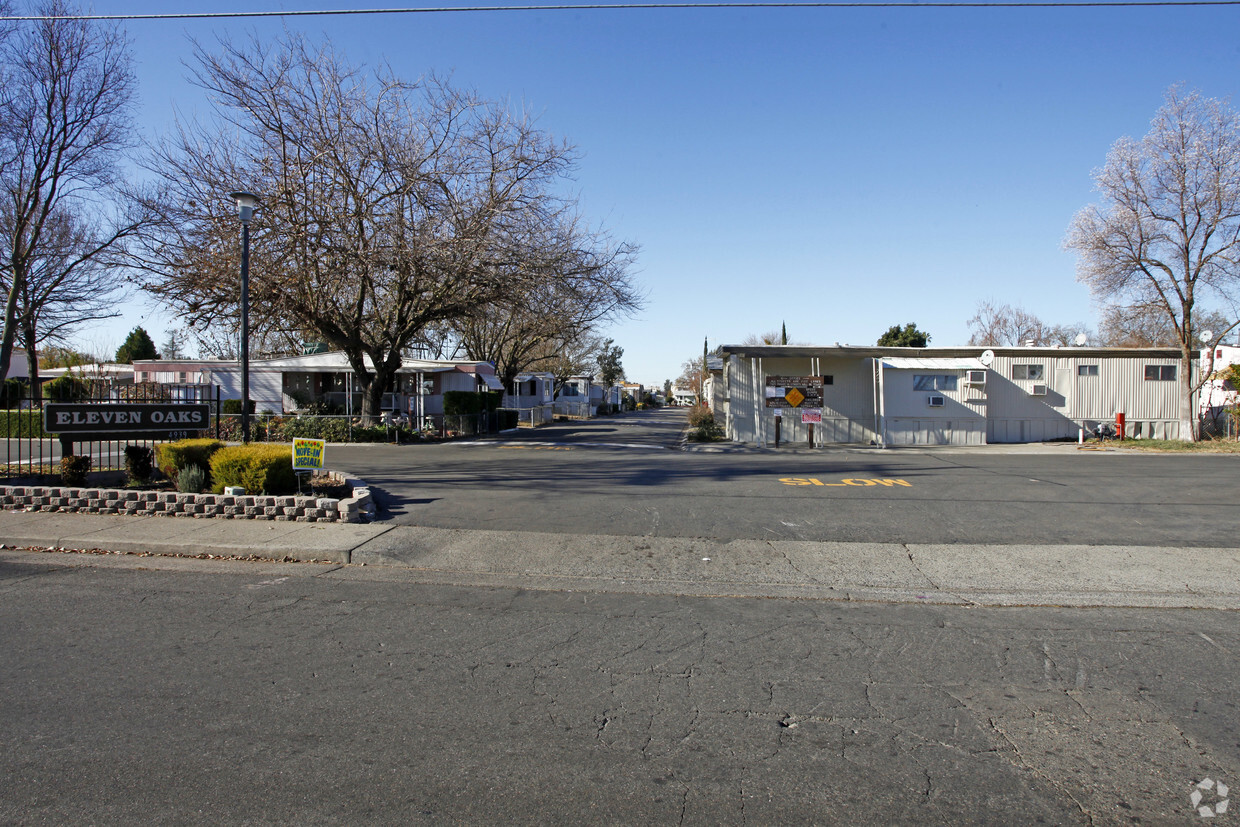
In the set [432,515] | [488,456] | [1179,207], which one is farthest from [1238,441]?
[432,515]

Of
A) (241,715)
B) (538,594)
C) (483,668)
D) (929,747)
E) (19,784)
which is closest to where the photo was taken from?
(19,784)

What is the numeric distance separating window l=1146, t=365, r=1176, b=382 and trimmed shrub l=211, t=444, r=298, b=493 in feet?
97.6

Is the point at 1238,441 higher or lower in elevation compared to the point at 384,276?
lower

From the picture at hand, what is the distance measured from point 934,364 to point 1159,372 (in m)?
9.54

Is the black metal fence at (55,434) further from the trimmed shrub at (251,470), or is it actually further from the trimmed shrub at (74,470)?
the trimmed shrub at (251,470)

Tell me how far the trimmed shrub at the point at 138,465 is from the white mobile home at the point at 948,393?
17.2 metres

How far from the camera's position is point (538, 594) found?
693 cm

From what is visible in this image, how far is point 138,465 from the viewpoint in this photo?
38.8ft

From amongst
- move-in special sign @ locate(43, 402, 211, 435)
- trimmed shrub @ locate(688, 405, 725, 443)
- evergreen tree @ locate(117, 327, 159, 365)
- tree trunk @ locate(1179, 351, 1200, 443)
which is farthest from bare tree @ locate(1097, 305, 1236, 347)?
evergreen tree @ locate(117, 327, 159, 365)

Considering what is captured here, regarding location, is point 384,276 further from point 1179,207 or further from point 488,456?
point 1179,207

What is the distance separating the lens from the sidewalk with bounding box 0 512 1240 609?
716cm

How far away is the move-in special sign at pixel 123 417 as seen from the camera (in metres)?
10.9

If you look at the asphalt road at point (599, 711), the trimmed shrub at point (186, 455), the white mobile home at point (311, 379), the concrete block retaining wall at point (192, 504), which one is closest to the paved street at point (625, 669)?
the asphalt road at point (599, 711)

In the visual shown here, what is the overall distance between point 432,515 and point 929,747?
7.66 metres
